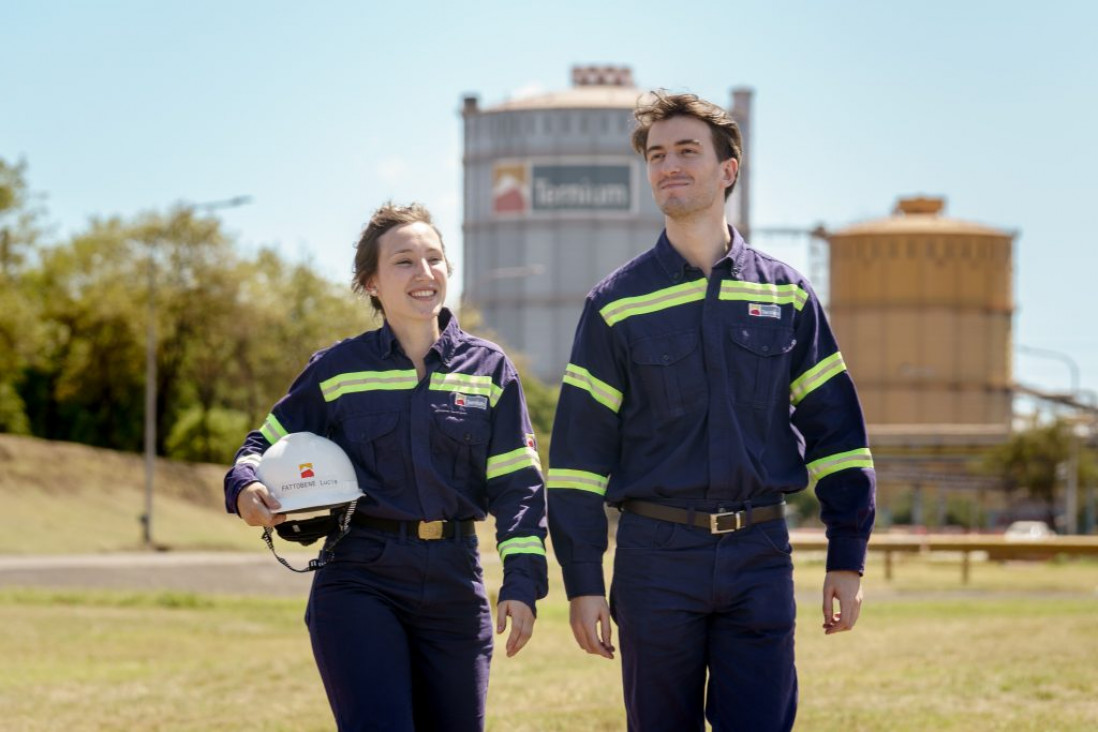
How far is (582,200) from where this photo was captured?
111 meters

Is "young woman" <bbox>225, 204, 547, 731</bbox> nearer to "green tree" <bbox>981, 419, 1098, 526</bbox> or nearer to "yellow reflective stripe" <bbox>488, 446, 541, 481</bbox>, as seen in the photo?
"yellow reflective stripe" <bbox>488, 446, 541, 481</bbox>

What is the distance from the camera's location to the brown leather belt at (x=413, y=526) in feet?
18.7

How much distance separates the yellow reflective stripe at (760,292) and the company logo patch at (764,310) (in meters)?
0.01

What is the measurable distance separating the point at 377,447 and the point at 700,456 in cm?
106

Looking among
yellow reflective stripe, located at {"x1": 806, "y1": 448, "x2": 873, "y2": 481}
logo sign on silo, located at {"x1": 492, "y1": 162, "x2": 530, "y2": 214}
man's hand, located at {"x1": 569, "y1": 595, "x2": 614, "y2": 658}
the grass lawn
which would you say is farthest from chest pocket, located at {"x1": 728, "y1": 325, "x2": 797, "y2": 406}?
logo sign on silo, located at {"x1": 492, "y1": 162, "x2": 530, "y2": 214}

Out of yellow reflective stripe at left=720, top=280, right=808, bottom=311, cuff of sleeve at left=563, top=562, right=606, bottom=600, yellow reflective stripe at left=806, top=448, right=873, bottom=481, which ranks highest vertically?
yellow reflective stripe at left=720, top=280, right=808, bottom=311

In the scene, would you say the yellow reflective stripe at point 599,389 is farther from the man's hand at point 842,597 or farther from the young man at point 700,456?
the man's hand at point 842,597

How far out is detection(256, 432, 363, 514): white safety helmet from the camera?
5.63 meters

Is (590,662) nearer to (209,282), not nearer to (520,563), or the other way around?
(520,563)

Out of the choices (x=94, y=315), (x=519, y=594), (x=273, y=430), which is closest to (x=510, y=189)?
(x=94, y=315)

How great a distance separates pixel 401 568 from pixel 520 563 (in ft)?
1.19

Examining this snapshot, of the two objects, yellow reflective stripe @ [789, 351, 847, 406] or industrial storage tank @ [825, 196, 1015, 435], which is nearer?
yellow reflective stripe @ [789, 351, 847, 406]

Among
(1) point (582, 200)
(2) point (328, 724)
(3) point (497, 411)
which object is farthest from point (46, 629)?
(1) point (582, 200)

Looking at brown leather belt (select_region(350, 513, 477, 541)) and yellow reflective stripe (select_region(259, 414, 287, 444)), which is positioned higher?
yellow reflective stripe (select_region(259, 414, 287, 444))
